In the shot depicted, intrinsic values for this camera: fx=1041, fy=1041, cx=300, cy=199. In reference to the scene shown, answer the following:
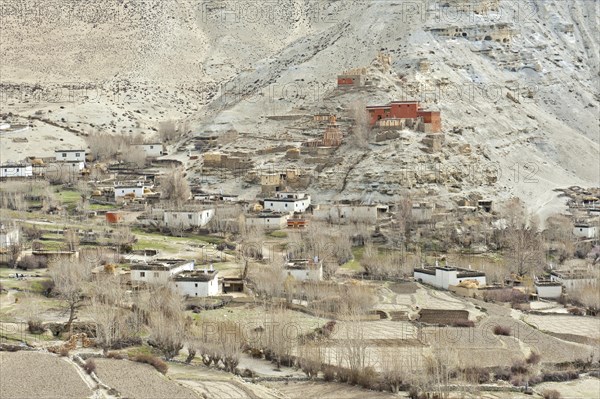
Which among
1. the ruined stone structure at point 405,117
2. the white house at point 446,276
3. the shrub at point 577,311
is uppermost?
the ruined stone structure at point 405,117

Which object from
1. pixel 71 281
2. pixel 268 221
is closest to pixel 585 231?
pixel 268 221

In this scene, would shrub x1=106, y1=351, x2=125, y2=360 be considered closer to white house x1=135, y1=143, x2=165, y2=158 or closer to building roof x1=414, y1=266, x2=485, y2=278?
building roof x1=414, y1=266, x2=485, y2=278

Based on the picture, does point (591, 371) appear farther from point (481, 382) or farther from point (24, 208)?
point (24, 208)

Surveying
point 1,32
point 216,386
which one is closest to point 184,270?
point 216,386

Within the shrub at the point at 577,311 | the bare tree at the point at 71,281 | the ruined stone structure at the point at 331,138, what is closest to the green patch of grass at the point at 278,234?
the ruined stone structure at the point at 331,138

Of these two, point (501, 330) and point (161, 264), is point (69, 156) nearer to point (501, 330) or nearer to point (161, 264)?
point (161, 264)

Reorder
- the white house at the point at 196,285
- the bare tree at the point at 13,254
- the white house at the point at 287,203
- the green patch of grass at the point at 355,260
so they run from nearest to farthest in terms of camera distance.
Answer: the white house at the point at 196,285, the bare tree at the point at 13,254, the green patch of grass at the point at 355,260, the white house at the point at 287,203

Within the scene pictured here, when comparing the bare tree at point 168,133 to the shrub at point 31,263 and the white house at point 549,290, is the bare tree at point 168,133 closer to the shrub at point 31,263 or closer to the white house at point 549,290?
the shrub at point 31,263

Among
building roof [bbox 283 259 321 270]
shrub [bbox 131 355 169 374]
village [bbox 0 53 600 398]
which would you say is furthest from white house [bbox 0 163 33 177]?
shrub [bbox 131 355 169 374]
